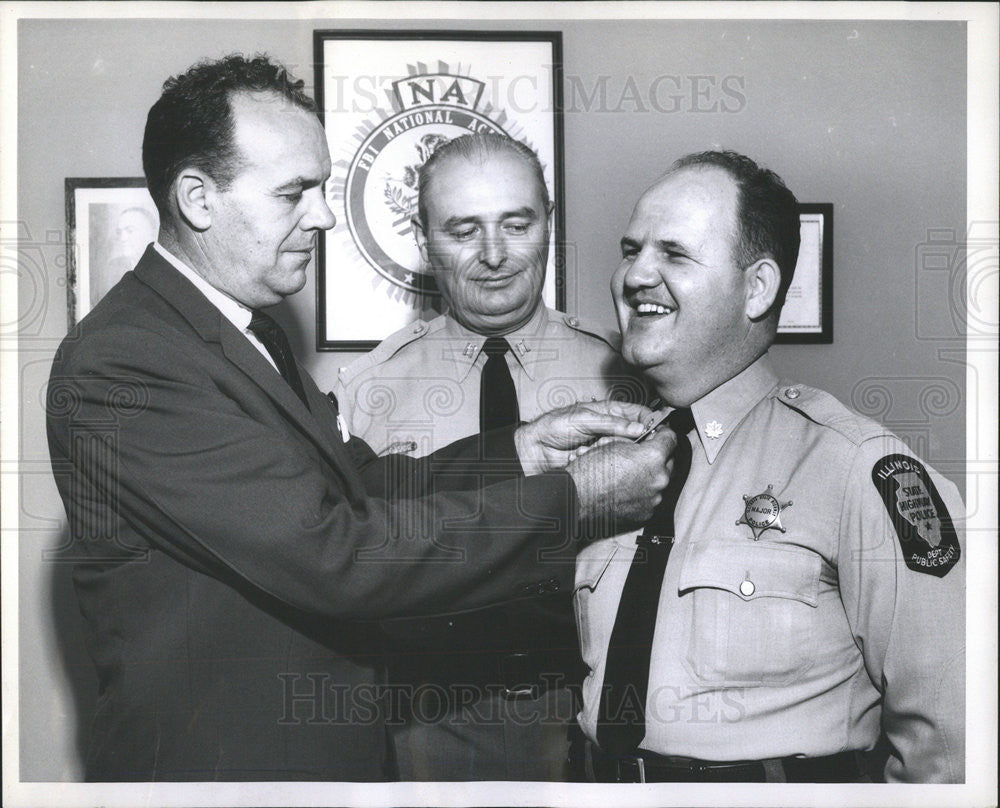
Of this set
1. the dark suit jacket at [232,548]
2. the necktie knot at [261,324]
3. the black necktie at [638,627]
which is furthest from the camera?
the necktie knot at [261,324]

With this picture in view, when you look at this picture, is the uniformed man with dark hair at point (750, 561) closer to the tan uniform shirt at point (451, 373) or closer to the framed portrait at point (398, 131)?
the tan uniform shirt at point (451, 373)

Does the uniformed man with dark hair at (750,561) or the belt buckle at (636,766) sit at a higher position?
the uniformed man with dark hair at (750,561)

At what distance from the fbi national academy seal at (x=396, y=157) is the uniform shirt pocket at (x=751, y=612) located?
83cm

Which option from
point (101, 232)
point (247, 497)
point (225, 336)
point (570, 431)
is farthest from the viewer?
point (101, 232)

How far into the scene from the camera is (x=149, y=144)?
1.83m

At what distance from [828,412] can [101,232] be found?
1.53m

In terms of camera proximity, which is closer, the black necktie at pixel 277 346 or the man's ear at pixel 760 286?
the man's ear at pixel 760 286

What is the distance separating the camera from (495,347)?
188 centimetres

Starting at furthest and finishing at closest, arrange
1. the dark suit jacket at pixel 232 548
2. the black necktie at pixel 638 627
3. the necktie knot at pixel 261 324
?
1. the necktie knot at pixel 261 324
2. the black necktie at pixel 638 627
3. the dark suit jacket at pixel 232 548

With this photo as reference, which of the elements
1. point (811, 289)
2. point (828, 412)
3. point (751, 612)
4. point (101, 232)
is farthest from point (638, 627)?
point (101, 232)

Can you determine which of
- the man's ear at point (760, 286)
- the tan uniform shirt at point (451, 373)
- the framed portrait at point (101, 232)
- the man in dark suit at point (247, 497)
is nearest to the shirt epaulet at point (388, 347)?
the tan uniform shirt at point (451, 373)

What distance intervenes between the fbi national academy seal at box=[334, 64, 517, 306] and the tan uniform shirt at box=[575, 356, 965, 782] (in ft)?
2.34

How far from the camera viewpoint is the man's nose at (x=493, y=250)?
1.83 metres

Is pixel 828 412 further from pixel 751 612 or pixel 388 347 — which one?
pixel 388 347
